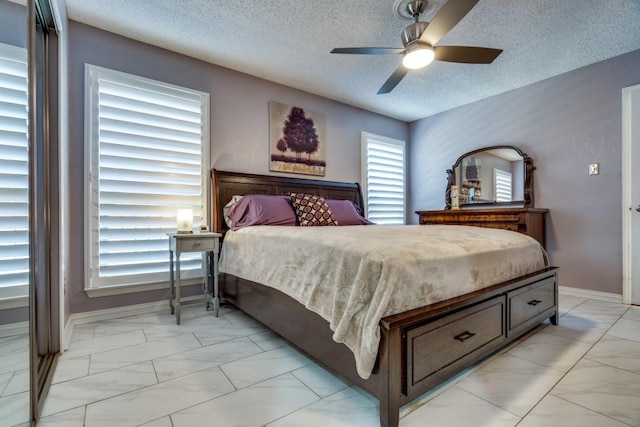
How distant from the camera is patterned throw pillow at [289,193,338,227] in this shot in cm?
297

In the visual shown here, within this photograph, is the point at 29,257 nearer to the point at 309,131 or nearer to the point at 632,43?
the point at 309,131

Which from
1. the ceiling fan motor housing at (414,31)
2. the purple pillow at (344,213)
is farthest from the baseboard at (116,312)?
the ceiling fan motor housing at (414,31)

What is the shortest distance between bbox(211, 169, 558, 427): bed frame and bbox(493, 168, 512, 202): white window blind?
1840 mm

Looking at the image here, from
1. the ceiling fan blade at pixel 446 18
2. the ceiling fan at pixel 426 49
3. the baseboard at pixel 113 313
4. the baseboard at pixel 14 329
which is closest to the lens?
the baseboard at pixel 14 329

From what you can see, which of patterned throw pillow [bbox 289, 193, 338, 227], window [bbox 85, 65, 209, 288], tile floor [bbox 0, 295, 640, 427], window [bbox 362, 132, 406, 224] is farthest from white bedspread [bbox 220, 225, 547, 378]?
window [bbox 362, 132, 406, 224]

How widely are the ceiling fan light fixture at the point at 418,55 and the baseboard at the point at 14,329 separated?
2.73m

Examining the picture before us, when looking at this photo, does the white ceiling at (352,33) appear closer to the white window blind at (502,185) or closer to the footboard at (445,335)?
the white window blind at (502,185)

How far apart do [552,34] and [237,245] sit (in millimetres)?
3358

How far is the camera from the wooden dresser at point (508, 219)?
327cm

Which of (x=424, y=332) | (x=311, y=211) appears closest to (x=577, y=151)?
(x=311, y=211)

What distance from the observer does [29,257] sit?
Answer: 1357 mm

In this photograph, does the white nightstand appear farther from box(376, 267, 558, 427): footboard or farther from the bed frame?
box(376, 267, 558, 427): footboard

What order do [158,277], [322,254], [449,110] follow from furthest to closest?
[449,110] → [158,277] → [322,254]

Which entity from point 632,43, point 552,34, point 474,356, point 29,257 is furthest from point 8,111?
point 632,43
